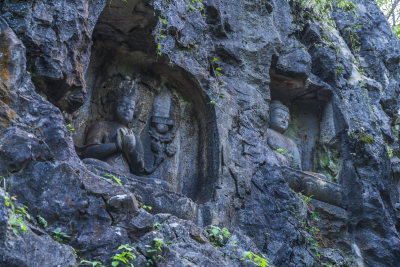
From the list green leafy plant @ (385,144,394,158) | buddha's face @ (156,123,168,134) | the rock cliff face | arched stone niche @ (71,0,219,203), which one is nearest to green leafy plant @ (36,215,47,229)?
the rock cliff face

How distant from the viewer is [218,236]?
5738 mm

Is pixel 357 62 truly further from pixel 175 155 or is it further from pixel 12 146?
pixel 12 146

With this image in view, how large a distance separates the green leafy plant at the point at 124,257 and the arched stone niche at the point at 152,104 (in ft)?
8.59

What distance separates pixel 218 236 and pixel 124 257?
69.3 inches

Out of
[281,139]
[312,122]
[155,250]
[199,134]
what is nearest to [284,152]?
[281,139]

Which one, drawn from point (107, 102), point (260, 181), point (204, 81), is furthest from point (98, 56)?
point (260, 181)

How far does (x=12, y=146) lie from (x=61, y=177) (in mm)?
500

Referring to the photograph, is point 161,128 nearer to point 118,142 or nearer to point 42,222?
point 118,142

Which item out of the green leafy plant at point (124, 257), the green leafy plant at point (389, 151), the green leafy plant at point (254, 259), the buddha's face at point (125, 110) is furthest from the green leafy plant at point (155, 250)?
the green leafy plant at point (389, 151)

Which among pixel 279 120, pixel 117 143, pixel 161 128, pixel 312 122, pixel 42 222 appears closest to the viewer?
pixel 42 222

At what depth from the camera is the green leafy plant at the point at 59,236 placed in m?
4.19

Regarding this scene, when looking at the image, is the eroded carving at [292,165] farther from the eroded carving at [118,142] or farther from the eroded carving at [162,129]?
the eroded carving at [118,142]

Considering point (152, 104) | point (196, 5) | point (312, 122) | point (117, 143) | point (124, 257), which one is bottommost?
point (124, 257)

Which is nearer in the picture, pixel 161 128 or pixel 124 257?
pixel 124 257
